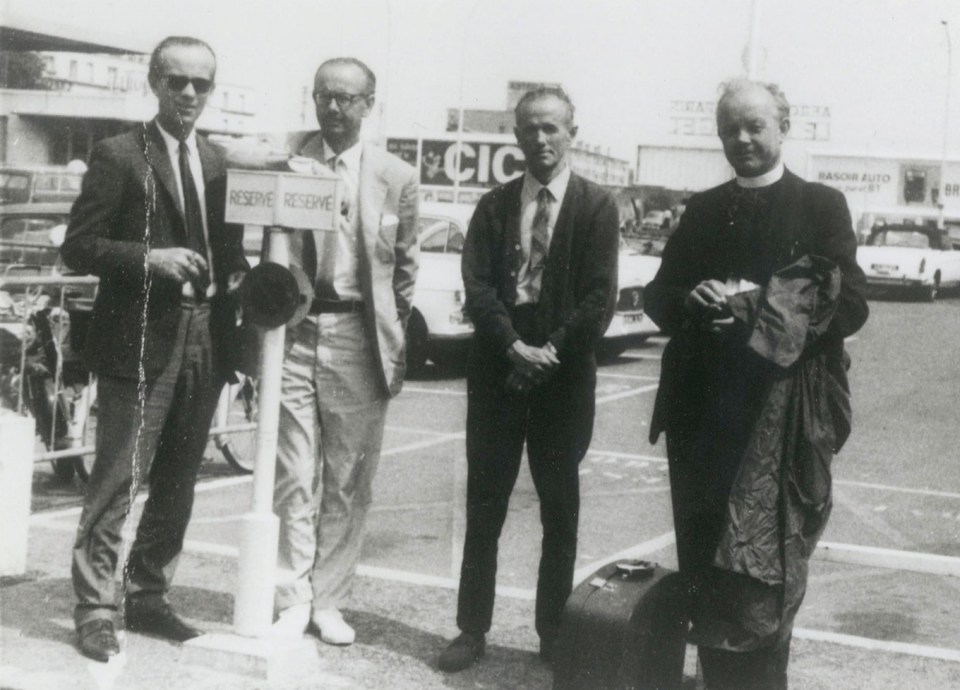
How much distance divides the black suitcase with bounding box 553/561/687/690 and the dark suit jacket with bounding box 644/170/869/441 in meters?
0.49

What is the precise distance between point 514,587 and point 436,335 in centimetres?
826

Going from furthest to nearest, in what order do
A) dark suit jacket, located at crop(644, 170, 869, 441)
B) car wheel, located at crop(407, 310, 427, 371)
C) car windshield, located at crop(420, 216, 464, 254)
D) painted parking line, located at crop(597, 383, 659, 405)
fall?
car windshield, located at crop(420, 216, 464, 254), car wheel, located at crop(407, 310, 427, 371), painted parking line, located at crop(597, 383, 659, 405), dark suit jacket, located at crop(644, 170, 869, 441)

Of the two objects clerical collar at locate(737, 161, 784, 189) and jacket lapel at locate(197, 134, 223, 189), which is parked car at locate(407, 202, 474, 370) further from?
clerical collar at locate(737, 161, 784, 189)

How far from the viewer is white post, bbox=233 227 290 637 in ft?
14.6

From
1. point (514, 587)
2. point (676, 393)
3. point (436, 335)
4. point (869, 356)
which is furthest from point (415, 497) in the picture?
point (869, 356)

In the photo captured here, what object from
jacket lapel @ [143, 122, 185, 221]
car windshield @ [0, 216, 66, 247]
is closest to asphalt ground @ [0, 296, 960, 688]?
jacket lapel @ [143, 122, 185, 221]

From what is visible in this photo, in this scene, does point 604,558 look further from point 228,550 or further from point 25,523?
point 25,523

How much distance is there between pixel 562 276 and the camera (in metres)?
4.82

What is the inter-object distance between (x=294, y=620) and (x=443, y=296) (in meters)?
9.40

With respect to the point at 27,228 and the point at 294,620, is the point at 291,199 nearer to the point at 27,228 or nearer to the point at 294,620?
the point at 294,620

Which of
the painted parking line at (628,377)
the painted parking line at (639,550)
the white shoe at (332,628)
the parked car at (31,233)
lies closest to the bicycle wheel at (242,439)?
the parked car at (31,233)

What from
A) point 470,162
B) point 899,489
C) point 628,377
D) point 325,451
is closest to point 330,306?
point 325,451

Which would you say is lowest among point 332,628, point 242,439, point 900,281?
point 242,439

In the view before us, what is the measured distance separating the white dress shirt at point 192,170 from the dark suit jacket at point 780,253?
1577 mm
